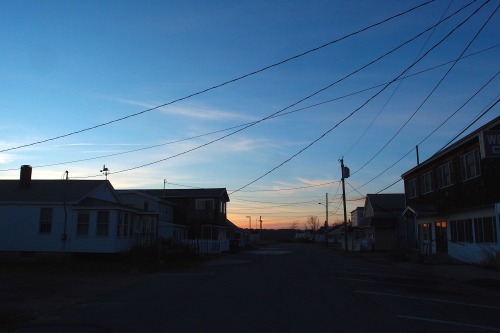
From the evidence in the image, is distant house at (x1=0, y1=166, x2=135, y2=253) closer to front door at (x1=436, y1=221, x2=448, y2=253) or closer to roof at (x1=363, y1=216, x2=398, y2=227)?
front door at (x1=436, y1=221, x2=448, y2=253)

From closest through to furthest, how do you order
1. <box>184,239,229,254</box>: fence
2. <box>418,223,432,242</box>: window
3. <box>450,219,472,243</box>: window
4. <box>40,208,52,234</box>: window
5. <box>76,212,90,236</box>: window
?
<box>450,219,472,243</box>: window
<box>76,212,90,236</box>: window
<box>40,208,52,234</box>: window
<box>418,223,432,242</box>: window
<box>184,239,229,254</box>: fence

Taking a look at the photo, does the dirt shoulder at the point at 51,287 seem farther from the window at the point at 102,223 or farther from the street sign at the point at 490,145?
the street sign at the point at 490,145

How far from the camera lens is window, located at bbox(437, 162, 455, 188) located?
30.4 m

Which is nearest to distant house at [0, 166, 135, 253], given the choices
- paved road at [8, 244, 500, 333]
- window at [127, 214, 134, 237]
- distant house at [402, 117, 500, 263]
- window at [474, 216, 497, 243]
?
window at [127, 214, 134, 237]

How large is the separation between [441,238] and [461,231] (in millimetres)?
3935

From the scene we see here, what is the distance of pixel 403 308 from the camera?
11.6 meters

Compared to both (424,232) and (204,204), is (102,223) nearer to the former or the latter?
(424,232)

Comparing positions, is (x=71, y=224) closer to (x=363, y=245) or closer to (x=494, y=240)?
(x=494, y=240)

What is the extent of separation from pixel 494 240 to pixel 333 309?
54.9 feet

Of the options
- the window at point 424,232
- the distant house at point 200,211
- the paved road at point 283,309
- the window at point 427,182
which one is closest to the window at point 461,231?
the window at point 427,182

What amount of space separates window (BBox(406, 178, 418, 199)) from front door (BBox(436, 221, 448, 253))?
5436mm

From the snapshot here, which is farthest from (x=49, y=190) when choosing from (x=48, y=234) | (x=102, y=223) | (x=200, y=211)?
(x=200, y=211)

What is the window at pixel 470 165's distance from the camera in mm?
26281

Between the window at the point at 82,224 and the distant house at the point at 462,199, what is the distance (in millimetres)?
21811
